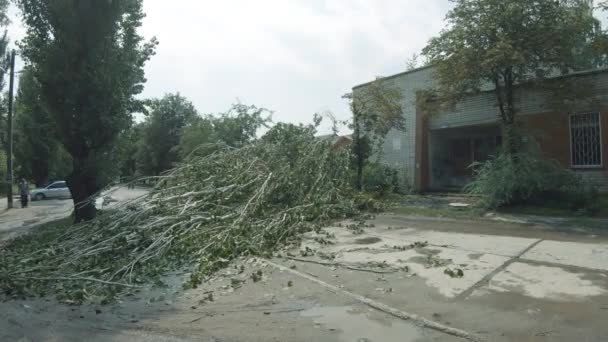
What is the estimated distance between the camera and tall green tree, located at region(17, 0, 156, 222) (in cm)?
1277

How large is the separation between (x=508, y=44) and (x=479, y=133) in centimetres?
741

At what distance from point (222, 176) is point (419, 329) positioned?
811cm

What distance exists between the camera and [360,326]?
4387 millimetres

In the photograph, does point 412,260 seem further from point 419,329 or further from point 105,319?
point 105,319

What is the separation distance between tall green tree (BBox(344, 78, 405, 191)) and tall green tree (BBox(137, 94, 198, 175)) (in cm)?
3512

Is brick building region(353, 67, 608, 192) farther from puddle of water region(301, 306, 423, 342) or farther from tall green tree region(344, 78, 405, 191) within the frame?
puddle of water region(301, 306, 423, 342)

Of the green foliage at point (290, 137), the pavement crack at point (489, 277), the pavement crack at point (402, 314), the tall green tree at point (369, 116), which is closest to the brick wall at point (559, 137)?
the tall green tree at point (369, 116)

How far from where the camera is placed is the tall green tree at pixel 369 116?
1647 centimetres

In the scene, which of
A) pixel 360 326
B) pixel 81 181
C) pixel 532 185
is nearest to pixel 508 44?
pixel 532 185

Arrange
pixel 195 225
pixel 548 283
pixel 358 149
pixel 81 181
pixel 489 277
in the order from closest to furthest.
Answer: pixel 548 283
pixel 489 277
pixel 195 225
pixel 81 181
pixel 358 149

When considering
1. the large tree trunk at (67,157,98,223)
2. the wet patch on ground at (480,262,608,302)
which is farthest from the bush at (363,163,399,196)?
the wet patch on ground at (480,262,608,302)

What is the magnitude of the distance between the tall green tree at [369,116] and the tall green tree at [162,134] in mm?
35118

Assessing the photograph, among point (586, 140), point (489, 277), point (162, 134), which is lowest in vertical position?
point (489, 277)

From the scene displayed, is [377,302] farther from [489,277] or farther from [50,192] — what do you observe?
[50,192]
